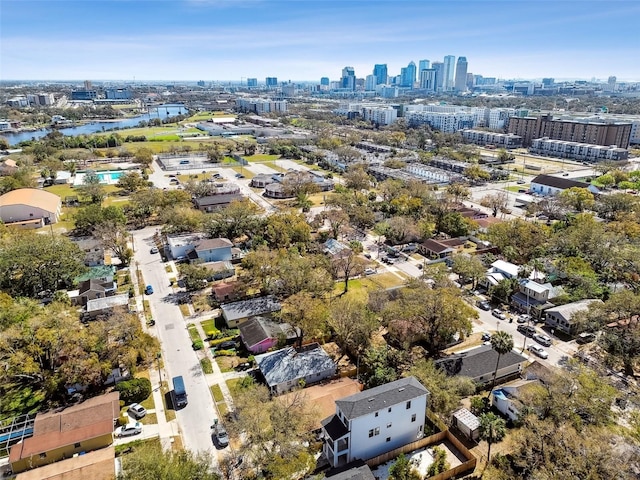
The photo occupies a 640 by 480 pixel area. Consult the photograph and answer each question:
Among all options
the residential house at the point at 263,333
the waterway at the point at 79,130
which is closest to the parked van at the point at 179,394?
the residential house at the point at 263,333

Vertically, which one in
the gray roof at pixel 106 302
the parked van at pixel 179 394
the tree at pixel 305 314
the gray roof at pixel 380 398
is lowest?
the parked van at pixel 179 394

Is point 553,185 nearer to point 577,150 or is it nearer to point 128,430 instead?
point 577,150

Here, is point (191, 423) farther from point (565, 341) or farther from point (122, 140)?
point (122, 140)

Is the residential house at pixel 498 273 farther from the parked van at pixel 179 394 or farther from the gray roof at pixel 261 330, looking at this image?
the parked van at pixel 179 394

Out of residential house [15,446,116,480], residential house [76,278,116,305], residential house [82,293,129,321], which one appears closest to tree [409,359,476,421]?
residential house [15,446,116,480]

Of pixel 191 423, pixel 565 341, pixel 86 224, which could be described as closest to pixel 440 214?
pixel 565 341
